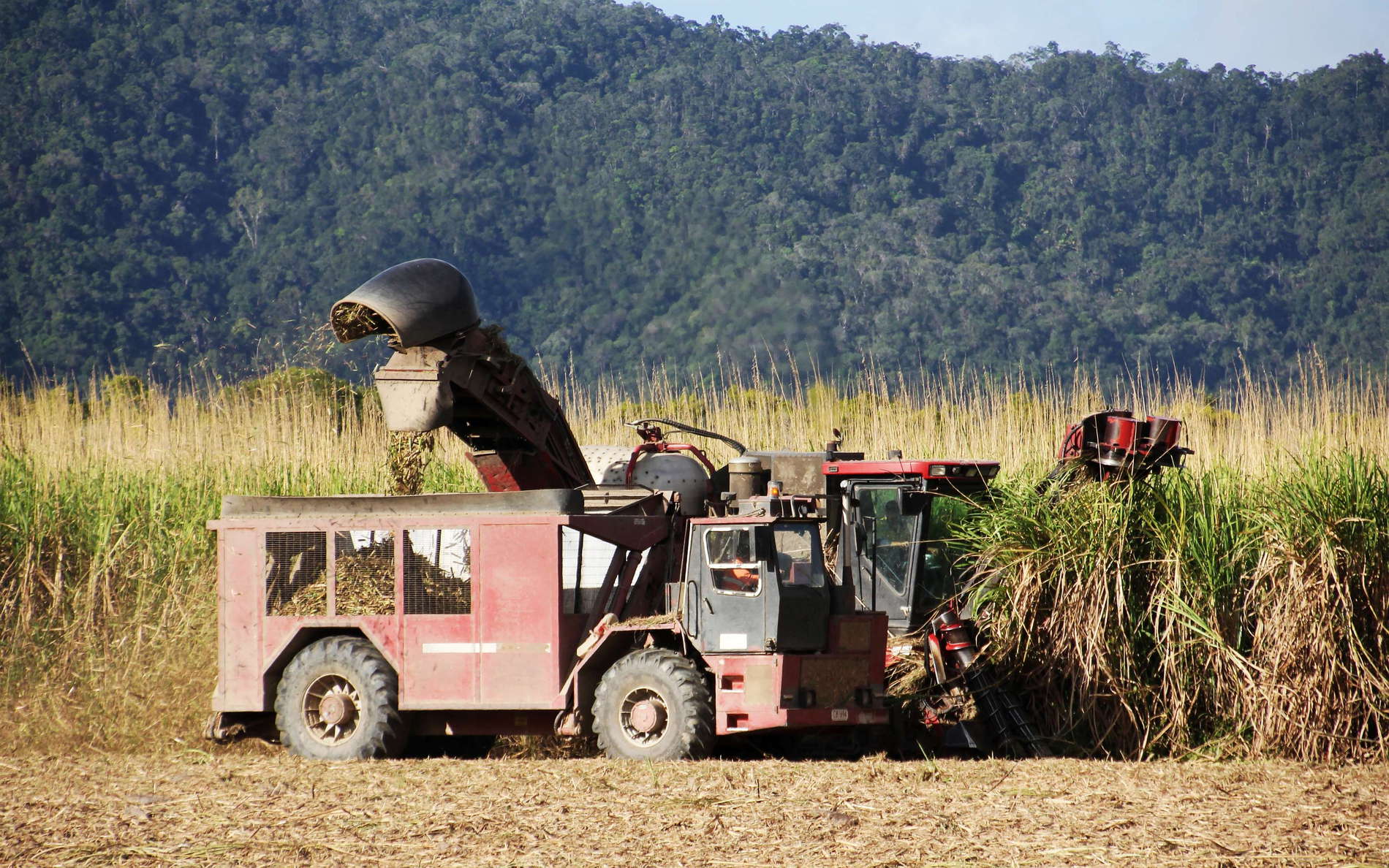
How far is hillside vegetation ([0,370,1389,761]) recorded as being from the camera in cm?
977

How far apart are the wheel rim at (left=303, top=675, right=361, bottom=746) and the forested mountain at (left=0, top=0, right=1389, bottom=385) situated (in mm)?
20822

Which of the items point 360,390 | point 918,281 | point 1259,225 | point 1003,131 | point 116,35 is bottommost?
point 360,390

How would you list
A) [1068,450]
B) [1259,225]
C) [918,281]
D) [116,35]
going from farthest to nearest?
[116,35], [1259,225], [918,281], [1068,450]

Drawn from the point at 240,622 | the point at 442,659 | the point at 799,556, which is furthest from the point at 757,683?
the point at 240,622

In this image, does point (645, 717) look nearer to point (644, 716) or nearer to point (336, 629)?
point (644, 716)

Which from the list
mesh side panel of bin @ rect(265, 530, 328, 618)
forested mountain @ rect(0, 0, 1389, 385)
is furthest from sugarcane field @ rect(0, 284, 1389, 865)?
forested mountain @ rect(0, 0, 1389, 385)

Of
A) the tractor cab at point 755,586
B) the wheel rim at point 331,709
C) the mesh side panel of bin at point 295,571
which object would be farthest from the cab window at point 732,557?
the mesh side panel of bin at point 295,571

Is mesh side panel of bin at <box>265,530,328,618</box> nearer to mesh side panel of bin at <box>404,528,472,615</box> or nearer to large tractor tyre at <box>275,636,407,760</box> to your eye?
large tractor tyre at <box>275,636,407,760</box>

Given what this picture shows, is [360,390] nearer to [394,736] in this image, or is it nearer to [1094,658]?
[394,736]

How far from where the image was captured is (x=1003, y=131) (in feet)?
175

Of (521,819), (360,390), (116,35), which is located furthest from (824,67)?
(521,819)

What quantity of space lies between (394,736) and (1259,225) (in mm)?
45772

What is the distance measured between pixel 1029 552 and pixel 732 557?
94.6 inches

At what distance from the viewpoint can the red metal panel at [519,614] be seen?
9.54 metres
